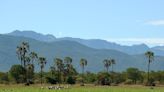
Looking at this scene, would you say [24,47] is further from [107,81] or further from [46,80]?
[107,81]

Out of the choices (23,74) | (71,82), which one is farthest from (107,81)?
(23,74)

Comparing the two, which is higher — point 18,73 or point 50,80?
point 18,73

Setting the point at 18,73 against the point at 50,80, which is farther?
the point at 18,73

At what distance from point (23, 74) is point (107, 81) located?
37.1 metres

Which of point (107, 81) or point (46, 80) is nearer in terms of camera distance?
point (46, 80)

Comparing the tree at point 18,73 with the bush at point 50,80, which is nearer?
the bush at point 50,80

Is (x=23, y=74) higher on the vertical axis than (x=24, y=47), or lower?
lower

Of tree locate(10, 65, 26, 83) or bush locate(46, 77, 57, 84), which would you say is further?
tree locate(10, 65, 26, 83)

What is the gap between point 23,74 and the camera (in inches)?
7505

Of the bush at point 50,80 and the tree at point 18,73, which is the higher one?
the tree at point 18,73

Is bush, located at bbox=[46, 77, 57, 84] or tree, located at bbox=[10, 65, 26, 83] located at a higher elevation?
tree, located at bbox=[10, 65, 26, 83]

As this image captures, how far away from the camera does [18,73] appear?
192 m

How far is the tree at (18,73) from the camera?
191 meters

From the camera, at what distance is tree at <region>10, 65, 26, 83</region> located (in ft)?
628
